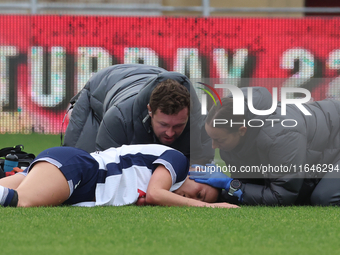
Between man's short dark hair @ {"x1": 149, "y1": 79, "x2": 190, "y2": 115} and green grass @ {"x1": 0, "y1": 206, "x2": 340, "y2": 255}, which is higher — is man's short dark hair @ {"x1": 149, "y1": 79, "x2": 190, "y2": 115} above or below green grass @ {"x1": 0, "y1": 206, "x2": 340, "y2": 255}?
above

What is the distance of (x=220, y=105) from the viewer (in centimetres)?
297

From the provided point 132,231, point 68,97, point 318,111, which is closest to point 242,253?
point 132,231

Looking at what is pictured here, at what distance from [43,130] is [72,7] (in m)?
2.42

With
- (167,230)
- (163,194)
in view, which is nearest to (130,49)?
(163,194)

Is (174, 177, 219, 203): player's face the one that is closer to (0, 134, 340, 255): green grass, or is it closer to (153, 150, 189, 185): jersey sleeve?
(153, 150, 189, 185): jersey sleeve

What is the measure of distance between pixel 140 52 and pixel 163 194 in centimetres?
619

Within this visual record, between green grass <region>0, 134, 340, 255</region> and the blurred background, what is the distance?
5892mm

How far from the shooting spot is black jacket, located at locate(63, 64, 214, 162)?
323cm

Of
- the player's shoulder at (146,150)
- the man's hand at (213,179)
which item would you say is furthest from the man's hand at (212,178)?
the player's shoulder at (146,150)

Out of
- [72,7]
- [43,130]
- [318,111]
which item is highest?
[72,7]

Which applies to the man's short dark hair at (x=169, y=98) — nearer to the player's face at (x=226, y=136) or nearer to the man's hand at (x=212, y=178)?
the player's face at (x=226, y=136)

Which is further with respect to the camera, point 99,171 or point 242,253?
point 99,171

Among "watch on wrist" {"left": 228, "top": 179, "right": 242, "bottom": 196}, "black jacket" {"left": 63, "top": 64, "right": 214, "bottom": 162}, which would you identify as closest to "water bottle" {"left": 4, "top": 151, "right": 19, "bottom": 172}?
"black jacket" {"left": 63, "top": 64, "right": 214, "bottom": 162}

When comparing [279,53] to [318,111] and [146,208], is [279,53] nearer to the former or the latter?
[318,111]
